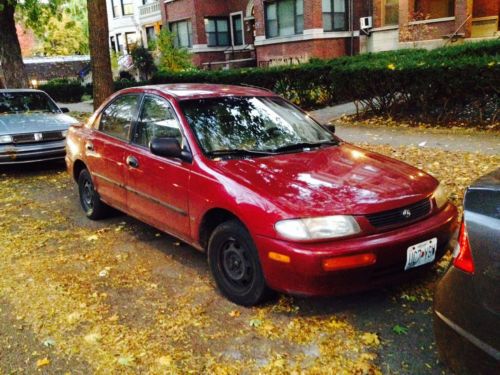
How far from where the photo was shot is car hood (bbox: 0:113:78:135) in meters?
8.60

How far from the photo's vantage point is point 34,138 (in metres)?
8.63

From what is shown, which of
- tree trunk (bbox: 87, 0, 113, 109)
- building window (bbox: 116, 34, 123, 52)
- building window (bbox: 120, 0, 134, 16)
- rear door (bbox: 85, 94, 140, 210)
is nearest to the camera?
rear door (bbox: 85, 94, 140, 210)

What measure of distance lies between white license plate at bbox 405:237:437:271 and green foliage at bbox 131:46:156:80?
20360 mm

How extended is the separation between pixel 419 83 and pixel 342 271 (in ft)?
24.7

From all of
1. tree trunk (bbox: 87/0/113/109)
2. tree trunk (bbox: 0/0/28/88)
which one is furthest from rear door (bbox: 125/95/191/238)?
tree trunk (bbox: 0/0/28/88)

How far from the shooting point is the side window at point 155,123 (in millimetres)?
4523

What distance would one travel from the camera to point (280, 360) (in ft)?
10.2

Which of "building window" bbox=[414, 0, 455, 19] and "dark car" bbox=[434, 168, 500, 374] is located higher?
"building window" bbox=[414, 0, 455, 19]

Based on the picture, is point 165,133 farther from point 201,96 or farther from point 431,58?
point 431,58

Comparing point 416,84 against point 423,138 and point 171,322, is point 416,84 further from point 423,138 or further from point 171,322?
point 171,322

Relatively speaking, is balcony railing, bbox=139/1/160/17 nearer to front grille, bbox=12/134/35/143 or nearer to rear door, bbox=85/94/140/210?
front grille, bbox=12/134/35/143

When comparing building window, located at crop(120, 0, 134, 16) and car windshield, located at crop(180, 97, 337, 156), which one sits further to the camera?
building window, located at crop(120, 0, 134, 16)

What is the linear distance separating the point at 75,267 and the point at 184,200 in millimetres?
1418

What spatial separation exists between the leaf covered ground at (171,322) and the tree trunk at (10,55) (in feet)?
41.7
